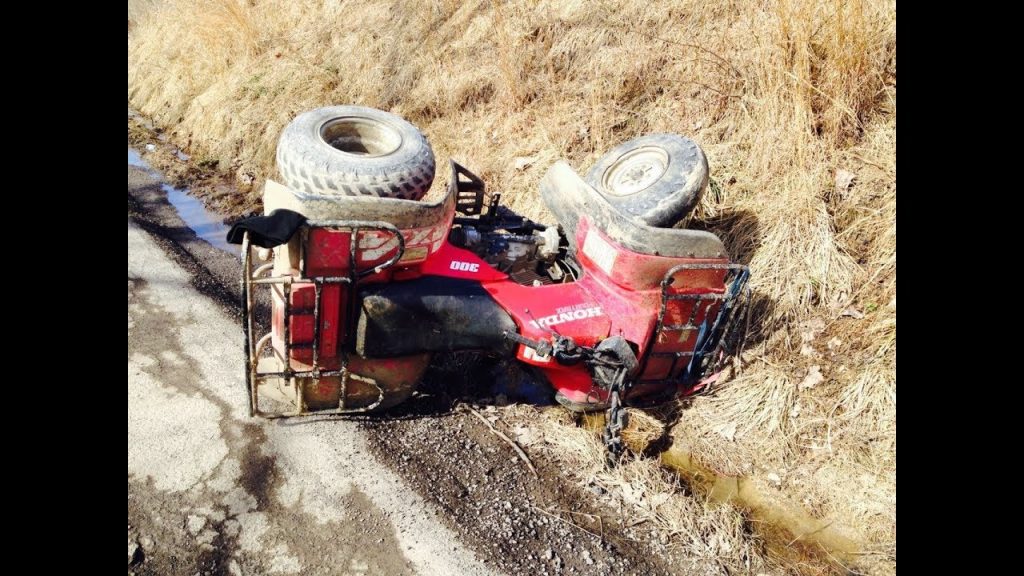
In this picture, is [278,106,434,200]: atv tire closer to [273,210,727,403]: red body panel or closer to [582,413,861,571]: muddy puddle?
[273,210,727,403]: red body panel

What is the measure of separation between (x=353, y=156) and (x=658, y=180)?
1.78 m

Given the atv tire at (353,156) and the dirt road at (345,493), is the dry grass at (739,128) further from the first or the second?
the atv tire at (353,156)

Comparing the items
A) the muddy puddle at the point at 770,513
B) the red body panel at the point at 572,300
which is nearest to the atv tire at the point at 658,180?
the red body panel at the point at 572,300

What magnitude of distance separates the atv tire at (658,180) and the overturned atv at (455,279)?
1cm

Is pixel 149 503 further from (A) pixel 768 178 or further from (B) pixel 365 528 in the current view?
(A) pixel 768 178

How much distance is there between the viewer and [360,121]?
369 cm

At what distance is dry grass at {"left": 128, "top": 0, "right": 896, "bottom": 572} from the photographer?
398 centimetres

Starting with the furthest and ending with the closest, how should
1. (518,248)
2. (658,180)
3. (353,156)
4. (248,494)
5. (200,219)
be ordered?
(200,219) → (518,248) → (658,180) → (353,156) → (248,494)

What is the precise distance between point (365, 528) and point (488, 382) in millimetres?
1453

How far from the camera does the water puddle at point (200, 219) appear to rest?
6.31 meters

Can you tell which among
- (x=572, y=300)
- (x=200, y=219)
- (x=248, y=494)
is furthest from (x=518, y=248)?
(x=200, y=219)

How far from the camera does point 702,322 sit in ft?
12.9

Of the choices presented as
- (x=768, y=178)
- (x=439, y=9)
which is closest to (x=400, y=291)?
(x=768, y=178)

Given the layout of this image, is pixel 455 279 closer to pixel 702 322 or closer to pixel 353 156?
pixel 353 156
